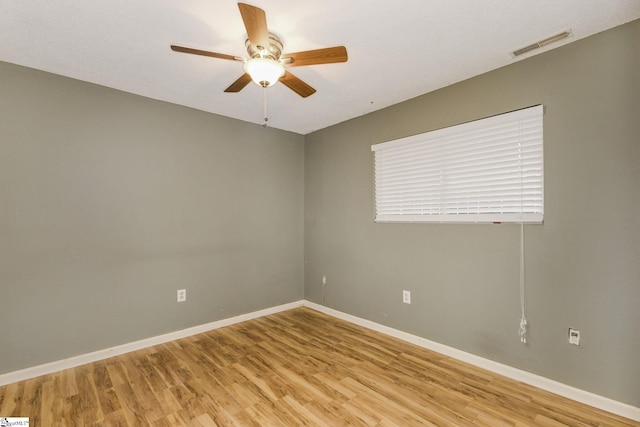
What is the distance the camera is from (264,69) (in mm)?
1741

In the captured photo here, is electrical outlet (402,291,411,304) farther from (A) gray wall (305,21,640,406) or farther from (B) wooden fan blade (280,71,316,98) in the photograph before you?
(B) wooden fan blade (280,71,316,98)

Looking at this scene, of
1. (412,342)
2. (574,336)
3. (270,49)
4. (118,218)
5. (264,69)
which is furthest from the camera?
(412,342)

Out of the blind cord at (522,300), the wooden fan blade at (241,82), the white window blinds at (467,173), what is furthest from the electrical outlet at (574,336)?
the wooden fan blade at (241,82)

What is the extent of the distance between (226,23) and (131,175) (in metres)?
1.73

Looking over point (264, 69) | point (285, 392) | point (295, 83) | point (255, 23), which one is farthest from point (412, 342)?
point (255, 23)

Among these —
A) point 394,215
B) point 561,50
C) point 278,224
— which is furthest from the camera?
point 278,224

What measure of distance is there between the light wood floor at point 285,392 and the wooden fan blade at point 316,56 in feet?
7.13

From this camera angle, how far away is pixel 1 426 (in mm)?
1712

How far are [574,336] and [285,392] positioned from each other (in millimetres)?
2000

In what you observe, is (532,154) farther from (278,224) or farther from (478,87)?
(278,224)

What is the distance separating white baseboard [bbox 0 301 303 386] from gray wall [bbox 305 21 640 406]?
5.83 feet

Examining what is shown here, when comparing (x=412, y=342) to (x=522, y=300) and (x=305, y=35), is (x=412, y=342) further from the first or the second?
(x=305, y=35)

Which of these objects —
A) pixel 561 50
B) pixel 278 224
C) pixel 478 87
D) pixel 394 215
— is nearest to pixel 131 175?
pixel 278 224

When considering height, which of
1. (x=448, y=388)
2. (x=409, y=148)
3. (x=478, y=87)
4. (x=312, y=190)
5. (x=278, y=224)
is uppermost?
(x=478, y=87)
